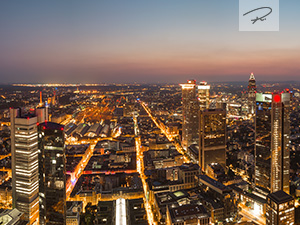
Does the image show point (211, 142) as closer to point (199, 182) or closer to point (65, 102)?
point (199, 182)

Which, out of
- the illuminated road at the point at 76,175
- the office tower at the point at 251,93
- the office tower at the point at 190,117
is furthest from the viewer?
the office tower at the point at 251,93

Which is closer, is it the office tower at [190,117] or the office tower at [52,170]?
the office tower at [52,170]

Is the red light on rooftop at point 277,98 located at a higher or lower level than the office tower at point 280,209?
higher

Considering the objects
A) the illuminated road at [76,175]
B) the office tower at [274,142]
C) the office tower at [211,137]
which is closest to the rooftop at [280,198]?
the office tower at [274,142]

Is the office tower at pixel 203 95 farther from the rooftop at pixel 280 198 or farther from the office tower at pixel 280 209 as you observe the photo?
the office tower at pixel 280 209

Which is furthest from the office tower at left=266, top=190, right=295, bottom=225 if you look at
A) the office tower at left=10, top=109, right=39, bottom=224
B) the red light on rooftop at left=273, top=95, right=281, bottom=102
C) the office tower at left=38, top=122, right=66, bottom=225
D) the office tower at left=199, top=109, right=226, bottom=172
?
the office tower at left=10, top=109, right=39, bottom=224

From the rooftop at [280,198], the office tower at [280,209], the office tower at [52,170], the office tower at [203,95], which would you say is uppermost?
the office tower at [203,95]

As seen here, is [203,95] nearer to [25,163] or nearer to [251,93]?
[251,93]

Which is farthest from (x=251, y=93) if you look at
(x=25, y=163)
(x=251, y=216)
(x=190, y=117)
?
(x=25, y=163)
